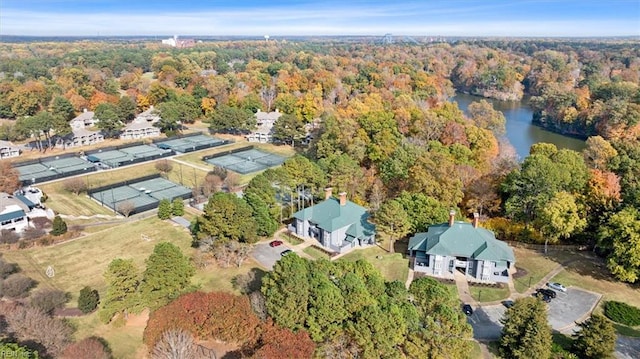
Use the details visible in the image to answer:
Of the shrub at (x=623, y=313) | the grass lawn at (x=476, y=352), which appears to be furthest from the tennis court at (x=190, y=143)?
the shrub at (x=623, y=313)

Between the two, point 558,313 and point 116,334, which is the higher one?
point 558,313

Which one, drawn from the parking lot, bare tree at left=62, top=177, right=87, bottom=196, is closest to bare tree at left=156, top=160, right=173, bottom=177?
bare tree at left=62, top=177, right=87, bottom=196

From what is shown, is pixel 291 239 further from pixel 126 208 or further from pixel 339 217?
pixel 126 208

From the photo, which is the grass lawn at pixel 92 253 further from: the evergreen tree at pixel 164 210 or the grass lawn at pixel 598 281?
the grass lawn at pixel 598 281

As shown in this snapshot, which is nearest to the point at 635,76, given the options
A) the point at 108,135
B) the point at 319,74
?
the point at 319,74

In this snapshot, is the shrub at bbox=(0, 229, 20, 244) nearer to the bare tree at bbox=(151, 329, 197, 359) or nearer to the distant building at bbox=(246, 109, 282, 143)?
the bare tree at bbox=(151, 329, 197, 359)

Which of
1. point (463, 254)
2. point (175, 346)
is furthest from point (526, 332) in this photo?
point (175, 346)
